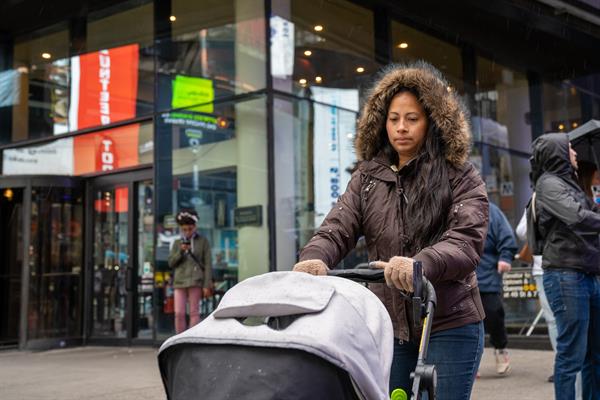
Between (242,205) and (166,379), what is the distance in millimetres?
9333

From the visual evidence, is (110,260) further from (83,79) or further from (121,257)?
(83,79)

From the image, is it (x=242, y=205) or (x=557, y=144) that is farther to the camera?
(x=242, y=205)

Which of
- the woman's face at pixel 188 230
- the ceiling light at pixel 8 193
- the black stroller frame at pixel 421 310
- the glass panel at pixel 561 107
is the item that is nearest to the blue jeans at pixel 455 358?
the black stroller frame at pixel 421 310

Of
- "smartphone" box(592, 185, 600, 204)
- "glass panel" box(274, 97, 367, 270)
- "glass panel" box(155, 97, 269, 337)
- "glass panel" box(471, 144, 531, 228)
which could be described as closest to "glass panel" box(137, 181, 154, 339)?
"glass panel" box(155, 97, 269, 337)

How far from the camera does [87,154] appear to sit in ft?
45.2

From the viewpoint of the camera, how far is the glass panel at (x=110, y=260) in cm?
1320

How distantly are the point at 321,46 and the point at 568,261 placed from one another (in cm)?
842

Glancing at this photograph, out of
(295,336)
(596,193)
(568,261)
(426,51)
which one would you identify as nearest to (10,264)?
(426,51)

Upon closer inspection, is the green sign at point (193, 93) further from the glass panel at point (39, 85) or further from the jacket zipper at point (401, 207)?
the jacket zipper at point (401, 207)

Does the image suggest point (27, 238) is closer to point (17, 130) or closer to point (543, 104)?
point (17, 130)

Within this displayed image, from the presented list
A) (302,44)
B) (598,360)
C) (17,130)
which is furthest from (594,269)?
(17,130)

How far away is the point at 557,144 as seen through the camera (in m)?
5.12

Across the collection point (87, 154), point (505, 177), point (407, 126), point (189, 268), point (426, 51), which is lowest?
point (189, 268)

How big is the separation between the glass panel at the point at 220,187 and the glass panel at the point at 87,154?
0.66m
